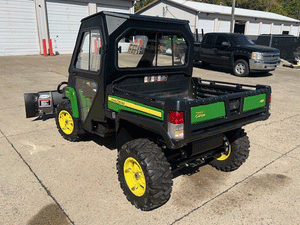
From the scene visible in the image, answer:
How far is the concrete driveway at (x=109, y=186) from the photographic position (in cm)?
307

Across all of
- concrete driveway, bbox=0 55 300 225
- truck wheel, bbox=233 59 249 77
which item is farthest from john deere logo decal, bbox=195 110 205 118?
truck wheel, bbox=233 59 249 77

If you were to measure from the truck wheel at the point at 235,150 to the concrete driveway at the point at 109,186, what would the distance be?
19cm

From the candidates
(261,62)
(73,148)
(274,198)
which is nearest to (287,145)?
(274,198)

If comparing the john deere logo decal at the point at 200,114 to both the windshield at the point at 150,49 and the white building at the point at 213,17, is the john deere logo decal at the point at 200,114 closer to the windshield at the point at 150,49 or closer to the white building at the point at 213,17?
the windshield at the point at 150,49

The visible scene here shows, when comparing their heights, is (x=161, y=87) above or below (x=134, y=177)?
above

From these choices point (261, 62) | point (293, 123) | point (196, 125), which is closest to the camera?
point (196, 125)

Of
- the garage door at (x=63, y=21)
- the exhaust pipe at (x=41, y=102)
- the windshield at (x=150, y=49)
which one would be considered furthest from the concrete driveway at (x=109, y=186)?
the garage door at (x=63, y=21)

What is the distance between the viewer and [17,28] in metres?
17.2

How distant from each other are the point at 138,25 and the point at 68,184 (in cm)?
239

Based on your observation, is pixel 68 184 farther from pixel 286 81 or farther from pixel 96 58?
pixel 286 81

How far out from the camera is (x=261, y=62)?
1202 centimetres

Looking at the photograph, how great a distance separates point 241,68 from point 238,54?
696 mm

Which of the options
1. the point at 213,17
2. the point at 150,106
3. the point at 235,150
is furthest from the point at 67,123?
the point at 213,17

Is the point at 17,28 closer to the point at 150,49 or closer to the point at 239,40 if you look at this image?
the point at 239,40
